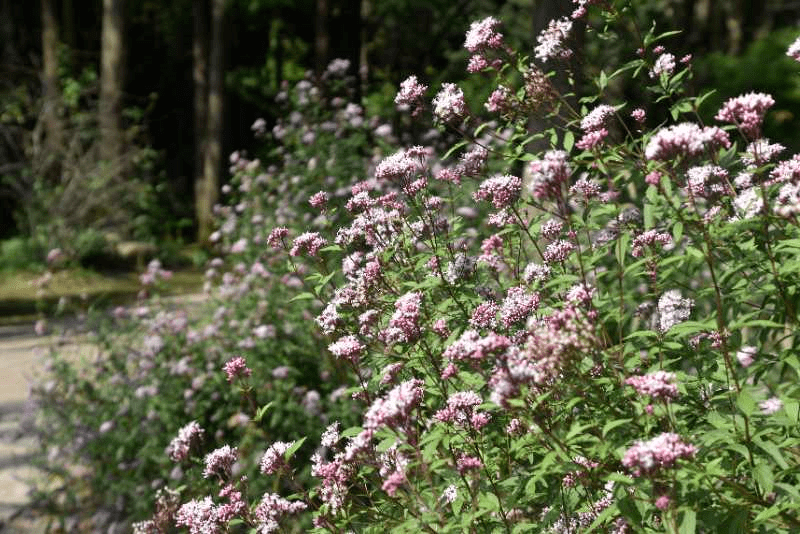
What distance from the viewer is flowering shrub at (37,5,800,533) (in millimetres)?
2635

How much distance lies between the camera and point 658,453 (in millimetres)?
2299

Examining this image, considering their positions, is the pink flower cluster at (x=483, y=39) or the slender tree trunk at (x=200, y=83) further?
the slender tree trunk at (x=200, y=83)

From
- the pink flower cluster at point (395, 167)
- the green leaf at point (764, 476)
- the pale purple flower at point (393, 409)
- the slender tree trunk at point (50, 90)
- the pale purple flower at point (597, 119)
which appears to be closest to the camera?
the green leaf at point (764, 476)

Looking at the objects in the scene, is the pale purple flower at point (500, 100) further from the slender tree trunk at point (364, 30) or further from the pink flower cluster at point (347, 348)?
the slender tree trunk at point (364, 30)

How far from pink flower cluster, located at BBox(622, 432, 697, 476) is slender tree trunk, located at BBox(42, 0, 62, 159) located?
692 inches

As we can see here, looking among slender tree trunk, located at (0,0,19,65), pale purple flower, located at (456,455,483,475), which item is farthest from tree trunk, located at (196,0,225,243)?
pale purple flower, located at (456,455,483,475)

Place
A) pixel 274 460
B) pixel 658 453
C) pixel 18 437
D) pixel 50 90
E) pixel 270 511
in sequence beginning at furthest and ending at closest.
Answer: pixel 50 90
pixel 18 437
pixel 274 460
pixel 270 511
pixel 658 453

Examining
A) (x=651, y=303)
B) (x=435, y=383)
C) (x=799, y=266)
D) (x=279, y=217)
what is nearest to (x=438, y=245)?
(x=435, y=383)

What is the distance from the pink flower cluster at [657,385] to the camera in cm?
245

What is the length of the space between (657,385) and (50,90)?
1968 centimetres

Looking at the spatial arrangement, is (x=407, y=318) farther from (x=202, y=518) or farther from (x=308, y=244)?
(x=202, y=518)

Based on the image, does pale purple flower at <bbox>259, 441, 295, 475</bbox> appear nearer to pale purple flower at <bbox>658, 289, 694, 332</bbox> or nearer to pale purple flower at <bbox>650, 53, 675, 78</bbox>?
pale purple flower at <bbox>658, 289, 694, 332</bbox>

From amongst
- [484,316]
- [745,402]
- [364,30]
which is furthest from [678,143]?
[364,30]

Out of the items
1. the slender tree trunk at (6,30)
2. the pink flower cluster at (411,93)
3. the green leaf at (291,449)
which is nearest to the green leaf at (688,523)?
the green leaf at (291,449)
